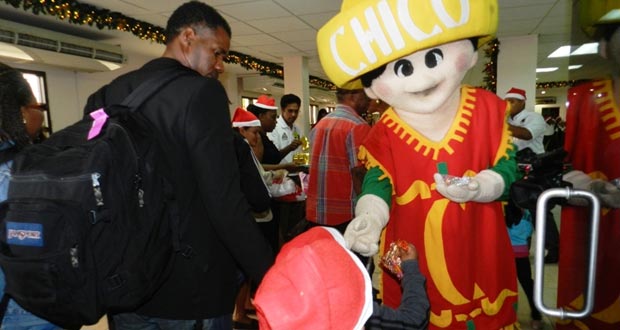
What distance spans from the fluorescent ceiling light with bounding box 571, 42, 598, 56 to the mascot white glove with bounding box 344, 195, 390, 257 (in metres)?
0.71

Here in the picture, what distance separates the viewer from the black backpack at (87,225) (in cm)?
96

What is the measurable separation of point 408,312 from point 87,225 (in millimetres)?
900

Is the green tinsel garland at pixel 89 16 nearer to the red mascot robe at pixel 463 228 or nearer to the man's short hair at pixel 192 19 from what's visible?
the man's short hair at pixel 192 19

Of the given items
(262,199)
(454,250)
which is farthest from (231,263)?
(454,250)

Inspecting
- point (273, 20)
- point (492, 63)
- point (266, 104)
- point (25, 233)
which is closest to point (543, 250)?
point (25, 233)

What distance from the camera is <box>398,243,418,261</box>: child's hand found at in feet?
3.97

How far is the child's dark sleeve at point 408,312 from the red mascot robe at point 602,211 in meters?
0.36

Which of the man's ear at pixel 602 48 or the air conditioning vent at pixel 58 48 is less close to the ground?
the air conditioning vent at pixel 58 48

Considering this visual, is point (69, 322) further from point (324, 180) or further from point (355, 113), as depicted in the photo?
point (355, 113)

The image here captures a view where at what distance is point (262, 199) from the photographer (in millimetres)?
1447

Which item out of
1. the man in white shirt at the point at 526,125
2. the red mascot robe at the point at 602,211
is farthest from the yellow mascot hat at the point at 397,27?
the man in white shirt at the point at 526,125

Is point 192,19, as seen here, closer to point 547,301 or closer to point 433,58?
point 433,58

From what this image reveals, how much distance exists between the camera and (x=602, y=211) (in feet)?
3.20

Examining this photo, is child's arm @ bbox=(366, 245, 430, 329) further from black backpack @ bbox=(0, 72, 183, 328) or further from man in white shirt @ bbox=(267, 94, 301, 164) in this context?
man in white shirt @ bbox=(267, 94, 301, 164)
